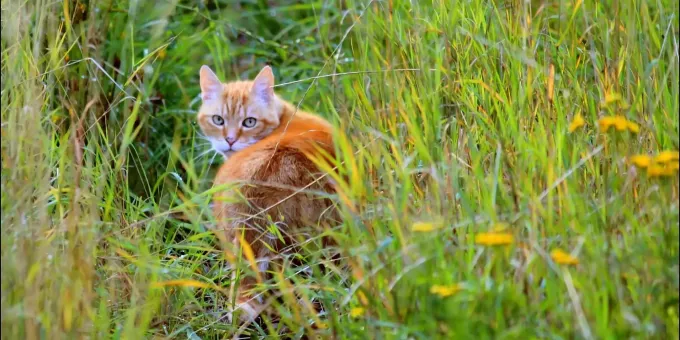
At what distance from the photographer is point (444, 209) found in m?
2.33

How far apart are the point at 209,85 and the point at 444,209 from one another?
221cm

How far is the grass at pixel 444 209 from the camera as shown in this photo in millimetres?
2000

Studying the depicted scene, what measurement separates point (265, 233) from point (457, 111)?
660 mm

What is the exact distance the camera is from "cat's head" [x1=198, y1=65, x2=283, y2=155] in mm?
4211

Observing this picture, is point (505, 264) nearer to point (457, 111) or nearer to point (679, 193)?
point (679, 193)

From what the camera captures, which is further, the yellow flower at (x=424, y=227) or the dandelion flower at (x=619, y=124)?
the dandelion flower at (x=619, y=124)

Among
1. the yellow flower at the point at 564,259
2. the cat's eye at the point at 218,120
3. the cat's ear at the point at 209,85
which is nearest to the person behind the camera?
the yellow flower at the point at 564,259

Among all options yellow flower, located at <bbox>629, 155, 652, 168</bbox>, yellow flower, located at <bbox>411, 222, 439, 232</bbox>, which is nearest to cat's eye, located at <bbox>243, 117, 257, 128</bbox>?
yellow flower, located at <bbox>411, 222, 439, 232</bbox>

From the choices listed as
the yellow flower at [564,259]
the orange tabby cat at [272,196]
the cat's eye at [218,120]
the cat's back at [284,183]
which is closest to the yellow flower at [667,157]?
the yellow flower at [564,259]

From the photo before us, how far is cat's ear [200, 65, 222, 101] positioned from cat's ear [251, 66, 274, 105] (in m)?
0.20

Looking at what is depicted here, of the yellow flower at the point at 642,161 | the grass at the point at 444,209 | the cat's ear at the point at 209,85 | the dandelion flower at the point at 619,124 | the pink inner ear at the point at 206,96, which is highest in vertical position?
the dandelion flower at the point at 619,124

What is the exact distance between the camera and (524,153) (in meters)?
2.49

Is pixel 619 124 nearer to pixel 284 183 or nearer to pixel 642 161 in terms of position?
pixel 642 161

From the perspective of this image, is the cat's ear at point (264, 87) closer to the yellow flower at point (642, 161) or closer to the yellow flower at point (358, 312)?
the yellow flower at point (358, 312)
